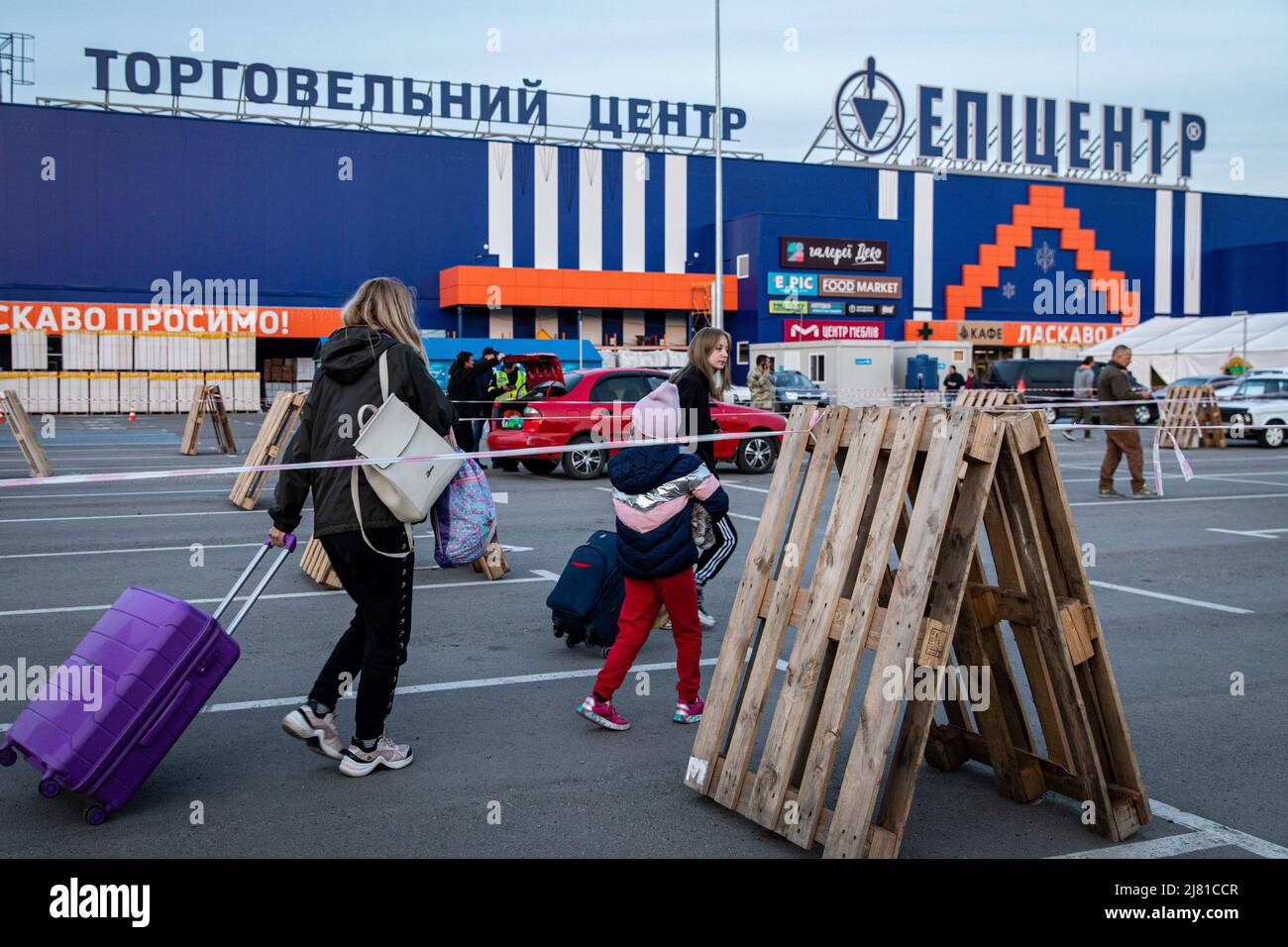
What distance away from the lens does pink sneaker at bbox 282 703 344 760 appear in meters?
5.01

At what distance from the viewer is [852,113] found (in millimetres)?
55625

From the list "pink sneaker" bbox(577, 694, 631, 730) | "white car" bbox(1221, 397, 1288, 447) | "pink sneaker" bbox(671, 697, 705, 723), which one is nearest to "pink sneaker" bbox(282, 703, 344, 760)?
"pink sneaker" bbox(577, 694, 631, 730)

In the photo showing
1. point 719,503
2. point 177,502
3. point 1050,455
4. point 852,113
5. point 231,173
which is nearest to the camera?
point 1050,455

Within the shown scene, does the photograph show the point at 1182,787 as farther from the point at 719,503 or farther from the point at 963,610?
the point at 719,503

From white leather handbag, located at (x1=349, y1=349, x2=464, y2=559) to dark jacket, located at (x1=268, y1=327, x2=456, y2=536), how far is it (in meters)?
0.03

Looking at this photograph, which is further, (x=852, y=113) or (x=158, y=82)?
(x=852, y=113)

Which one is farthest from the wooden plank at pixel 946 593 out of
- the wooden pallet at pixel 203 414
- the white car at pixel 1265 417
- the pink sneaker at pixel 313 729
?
the white car at pixel 1265 417

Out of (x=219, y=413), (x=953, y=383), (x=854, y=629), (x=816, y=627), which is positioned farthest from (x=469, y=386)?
(x=953, y=383)

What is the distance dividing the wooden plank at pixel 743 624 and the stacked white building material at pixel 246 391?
3680 centimetres

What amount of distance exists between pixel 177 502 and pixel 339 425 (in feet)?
34.5

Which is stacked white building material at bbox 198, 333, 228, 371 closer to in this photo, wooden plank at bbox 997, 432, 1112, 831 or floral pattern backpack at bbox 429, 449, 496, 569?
floral pattern backpack at bbox 429, 449, 496, 569

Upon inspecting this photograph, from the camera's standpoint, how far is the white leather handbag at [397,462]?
15.3 feet
